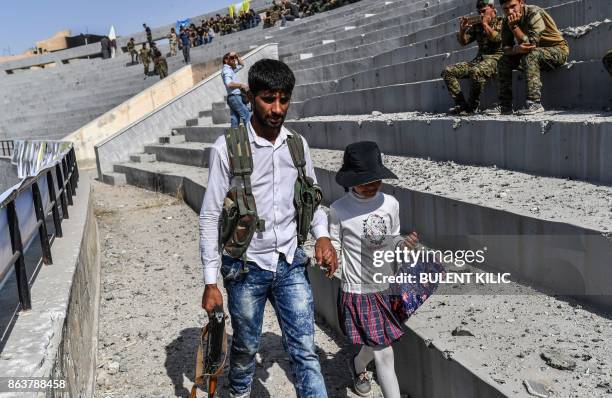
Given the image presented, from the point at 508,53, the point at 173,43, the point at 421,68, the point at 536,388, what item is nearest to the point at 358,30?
the point at 421,68

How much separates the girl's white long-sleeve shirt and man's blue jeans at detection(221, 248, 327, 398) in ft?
1.05

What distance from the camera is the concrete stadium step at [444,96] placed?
4.72 metres

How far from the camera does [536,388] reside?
2.36 metres

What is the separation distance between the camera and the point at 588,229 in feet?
9.70

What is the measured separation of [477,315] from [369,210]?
954 mm

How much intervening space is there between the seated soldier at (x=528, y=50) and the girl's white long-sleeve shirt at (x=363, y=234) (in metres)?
2.64

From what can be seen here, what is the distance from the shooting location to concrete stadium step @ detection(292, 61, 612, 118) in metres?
4.72

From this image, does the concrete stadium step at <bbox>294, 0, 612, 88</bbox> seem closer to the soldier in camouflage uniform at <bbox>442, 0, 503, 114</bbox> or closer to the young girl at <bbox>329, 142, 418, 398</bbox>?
the soldier in camouflage uniform at <bbox>442, 0, 503, 114</bbox>

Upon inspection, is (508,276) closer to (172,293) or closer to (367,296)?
(367,296)

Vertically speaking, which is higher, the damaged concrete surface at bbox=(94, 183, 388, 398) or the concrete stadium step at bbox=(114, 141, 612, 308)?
the concrete stadium step at bbox=(114, 141, 612, 308)

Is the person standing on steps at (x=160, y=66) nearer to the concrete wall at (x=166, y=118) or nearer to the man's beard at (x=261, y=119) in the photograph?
the concrete wall at (x=166, y=118)

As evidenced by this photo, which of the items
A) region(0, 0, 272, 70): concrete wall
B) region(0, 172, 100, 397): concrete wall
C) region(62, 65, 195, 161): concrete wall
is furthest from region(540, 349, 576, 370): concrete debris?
region(0, 0, 272, 70): concrete wall

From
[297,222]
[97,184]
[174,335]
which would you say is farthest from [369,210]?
[97,184]

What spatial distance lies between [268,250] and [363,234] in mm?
585
